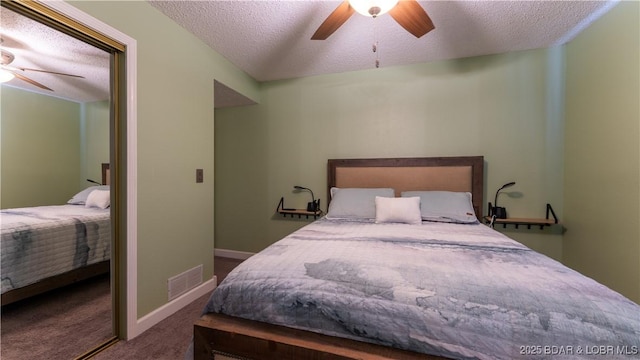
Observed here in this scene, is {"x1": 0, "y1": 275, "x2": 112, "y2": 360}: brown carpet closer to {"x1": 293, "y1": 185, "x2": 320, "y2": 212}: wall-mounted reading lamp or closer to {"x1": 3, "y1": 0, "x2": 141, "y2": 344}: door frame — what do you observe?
{"x1": 3, "y1": 0, "x2": 141, "y2": 344}: door frame

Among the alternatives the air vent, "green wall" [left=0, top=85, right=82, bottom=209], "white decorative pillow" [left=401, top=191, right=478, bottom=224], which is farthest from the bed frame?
"green wall" [left=0, top=85, right=82, bottom=209]

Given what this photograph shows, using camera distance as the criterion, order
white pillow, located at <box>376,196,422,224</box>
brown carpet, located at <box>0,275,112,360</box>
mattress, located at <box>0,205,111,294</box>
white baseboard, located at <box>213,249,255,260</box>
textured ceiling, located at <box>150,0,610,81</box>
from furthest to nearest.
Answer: white baseboard, located at <box>213,249,255,260</box>, white pillow, located at <box>376,196,422,224</box>, textured ceiling, located at <box>150,0,610,81</box>, mattress, located at <box>0,205,111,294</box>, brown carpet, located at <box>0,275,112,360</box>

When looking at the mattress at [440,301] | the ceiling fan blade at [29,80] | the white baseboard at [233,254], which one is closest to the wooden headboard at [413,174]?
the mattress at [440,301]

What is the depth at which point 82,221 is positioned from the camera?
1.98 m

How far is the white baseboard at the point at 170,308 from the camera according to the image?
1.71 metres

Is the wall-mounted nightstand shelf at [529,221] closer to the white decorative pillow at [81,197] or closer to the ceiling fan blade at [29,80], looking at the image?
the white decorative pillow at [81,197]

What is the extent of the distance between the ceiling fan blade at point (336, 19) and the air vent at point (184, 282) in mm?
2297

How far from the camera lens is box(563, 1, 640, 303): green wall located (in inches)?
65.4

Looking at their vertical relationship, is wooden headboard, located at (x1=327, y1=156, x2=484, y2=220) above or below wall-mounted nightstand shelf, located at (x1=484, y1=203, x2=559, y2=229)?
above

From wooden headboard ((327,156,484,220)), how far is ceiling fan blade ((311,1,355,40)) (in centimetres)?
145

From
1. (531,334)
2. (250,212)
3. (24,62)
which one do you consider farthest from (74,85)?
(531,334)

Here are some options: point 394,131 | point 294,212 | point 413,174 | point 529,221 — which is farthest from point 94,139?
point 529,221

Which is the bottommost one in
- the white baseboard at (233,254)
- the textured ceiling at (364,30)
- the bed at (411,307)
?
the white baseboard at (233,254)

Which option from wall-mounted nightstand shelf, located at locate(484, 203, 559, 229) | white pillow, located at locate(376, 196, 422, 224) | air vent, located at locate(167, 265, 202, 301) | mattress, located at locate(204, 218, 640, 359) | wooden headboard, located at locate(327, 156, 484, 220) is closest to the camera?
mattress, located at locate(204, 218, 640, 359)
